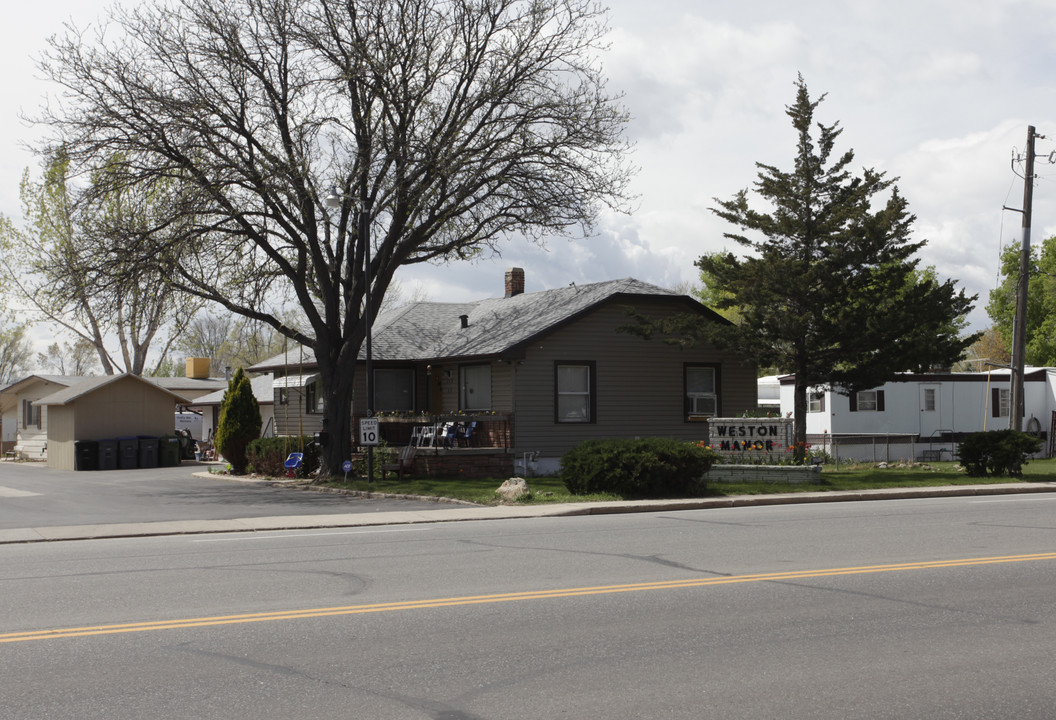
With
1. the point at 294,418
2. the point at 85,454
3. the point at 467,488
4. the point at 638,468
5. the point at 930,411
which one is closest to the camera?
the point at 638,468

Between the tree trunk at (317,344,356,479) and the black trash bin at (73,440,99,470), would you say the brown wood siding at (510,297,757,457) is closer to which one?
the tree trunk at (317,344,356,479)

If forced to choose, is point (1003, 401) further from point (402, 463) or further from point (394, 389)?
point (402, 463)

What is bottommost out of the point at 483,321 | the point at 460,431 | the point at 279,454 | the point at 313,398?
the point at 279,454

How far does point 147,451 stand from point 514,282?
1508 cm

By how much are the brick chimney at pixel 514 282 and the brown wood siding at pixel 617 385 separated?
23.2ft

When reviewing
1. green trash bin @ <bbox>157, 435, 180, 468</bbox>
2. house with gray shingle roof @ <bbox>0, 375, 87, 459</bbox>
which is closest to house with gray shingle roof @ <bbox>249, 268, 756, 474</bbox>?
green trash bin @ <bbox>157, 435, 180, 468</bbox>

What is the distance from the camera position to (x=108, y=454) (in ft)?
122

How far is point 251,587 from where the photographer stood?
998 cm

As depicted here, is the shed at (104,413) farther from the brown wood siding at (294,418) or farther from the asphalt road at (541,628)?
the asphalt road at (541,628)

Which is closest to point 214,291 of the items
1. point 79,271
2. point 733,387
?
point 79,271

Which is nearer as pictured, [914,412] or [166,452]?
[914,412]

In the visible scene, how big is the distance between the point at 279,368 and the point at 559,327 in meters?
12.5

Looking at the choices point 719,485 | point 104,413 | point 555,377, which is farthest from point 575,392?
A: point 104,413

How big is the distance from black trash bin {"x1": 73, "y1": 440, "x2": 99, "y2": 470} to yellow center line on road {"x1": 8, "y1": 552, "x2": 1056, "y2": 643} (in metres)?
31.0
